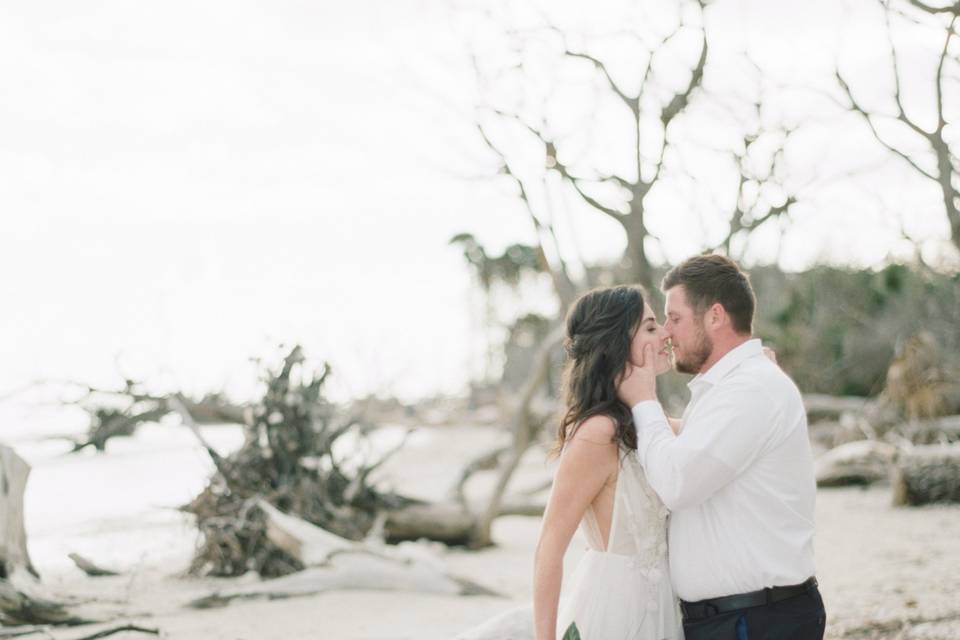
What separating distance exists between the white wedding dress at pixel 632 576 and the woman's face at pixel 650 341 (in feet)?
1.07

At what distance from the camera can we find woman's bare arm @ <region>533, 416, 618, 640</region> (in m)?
3.17

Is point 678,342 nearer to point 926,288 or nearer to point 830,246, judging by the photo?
point 926,288

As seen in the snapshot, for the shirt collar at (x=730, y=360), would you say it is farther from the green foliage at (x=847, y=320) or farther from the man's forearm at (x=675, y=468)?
the green foliage at (x=847, y=320)

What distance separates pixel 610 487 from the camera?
3.30 meters

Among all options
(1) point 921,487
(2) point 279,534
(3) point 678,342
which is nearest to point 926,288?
(1) point 921,487

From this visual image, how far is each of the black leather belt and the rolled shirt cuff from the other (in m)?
0.59

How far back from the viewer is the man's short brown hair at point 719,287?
337 centimetres

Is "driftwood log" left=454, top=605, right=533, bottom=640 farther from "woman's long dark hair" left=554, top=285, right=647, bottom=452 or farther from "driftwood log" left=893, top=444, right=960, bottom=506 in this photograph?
"driftwood log" left=893, top=444, right=960, bottom=506

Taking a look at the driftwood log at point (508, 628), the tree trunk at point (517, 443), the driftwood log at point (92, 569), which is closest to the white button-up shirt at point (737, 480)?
the driftwood log at point (508, 628)

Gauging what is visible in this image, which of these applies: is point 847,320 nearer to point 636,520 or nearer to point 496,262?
point 636,520

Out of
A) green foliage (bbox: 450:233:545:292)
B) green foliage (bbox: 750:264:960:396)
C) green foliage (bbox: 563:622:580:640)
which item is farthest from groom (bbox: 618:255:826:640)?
green foliage (bbox: 450:233:545:292)

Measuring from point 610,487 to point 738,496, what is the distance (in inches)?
16.5

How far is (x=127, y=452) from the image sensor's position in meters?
33.6

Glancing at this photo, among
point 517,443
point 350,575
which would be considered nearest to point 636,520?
point 350,575
